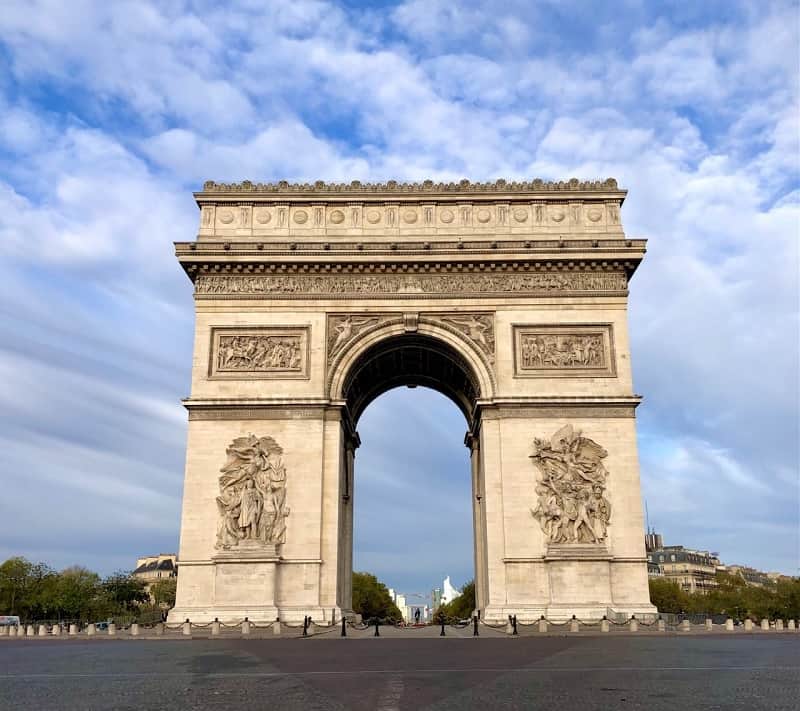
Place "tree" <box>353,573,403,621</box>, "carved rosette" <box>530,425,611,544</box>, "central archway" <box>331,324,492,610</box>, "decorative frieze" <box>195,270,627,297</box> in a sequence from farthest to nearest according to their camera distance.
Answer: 1. "tree" <box>353,573,403,621</box>
2. "decorative frieze" <box>195,270,627,297</box>
3. "central archway" <box>331,324,492,610</box>
4. "carved rosette" <box>530,425,611,544</box>

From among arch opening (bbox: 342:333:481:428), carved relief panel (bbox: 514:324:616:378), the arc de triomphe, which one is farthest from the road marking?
arch opening (bbox: 342:333:481:428)

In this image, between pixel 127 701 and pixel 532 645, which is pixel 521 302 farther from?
pixel 127 701

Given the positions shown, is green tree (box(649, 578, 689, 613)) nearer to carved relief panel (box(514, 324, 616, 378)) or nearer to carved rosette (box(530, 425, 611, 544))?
carved rosette (box(530, 425, 611, 544))

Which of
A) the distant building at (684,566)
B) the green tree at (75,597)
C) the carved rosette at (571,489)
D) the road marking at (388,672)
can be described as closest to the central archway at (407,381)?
the carved rosette at (571,489)

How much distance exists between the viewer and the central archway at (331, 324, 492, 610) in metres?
26.3

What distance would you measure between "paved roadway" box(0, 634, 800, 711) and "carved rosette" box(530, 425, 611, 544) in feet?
35.0

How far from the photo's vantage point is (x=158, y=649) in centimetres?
1520

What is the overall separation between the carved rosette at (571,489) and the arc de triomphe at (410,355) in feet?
0.15

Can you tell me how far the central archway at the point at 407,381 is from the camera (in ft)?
86.4

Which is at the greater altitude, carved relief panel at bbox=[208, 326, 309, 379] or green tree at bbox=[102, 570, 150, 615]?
carved relief panel at bbox=[208, 326, 309, 379]

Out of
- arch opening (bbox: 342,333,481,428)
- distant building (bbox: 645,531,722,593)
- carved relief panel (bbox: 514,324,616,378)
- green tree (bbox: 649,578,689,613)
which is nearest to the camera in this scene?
carved relief panel (bbox: 514,324,616,378)

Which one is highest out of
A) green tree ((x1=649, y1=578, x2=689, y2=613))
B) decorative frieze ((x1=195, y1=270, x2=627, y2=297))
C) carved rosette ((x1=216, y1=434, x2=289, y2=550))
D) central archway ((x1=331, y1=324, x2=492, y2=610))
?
decorative frieze ((x1=195, y1=270, x2=627, y2=297))

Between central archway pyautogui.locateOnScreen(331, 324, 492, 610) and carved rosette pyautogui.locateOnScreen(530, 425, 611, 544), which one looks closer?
carved rosette pyautogui.locateOnScreen(530, 425, 611, 544)

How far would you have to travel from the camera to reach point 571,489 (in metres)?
24.6
